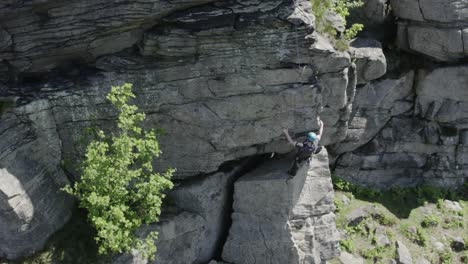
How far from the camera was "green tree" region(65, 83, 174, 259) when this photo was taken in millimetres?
13242

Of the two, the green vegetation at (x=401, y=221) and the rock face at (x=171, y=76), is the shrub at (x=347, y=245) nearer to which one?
the green vegetation at (x=401, y=221)

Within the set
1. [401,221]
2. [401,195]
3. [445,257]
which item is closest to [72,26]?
[401,221]

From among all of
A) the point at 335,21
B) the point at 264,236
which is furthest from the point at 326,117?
the point at 264,236

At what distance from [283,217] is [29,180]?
26.8 ft

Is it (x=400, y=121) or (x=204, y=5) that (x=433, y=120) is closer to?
(x=400, y=121)

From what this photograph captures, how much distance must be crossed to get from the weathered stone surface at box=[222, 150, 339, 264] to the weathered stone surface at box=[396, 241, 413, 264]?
3.24m

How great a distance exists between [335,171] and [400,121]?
3.62m

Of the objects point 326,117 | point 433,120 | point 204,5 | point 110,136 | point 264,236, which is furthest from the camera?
point 433,120

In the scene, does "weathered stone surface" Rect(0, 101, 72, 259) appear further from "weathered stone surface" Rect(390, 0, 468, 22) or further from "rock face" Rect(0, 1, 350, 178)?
"weathered stone surface" Rect(390, 0, 468, 22)

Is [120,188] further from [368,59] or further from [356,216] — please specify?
[368,59]

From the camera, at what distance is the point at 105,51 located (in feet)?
48.2

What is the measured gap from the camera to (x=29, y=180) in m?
14.2

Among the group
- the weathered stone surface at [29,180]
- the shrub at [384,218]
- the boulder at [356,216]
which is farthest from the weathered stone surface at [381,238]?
the weathered stone surface at [29,180]

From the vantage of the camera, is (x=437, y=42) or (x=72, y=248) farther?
(x=437, y=42)
